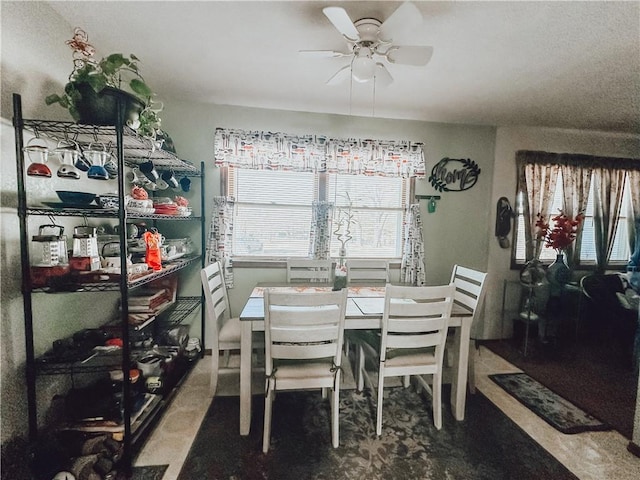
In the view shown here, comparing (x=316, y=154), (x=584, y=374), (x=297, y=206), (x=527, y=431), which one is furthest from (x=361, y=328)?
(x=584, y=374)

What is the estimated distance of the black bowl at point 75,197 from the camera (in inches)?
54.7

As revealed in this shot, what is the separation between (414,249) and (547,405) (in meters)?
1.66

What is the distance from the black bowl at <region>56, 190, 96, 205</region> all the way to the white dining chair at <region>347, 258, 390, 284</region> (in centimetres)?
214

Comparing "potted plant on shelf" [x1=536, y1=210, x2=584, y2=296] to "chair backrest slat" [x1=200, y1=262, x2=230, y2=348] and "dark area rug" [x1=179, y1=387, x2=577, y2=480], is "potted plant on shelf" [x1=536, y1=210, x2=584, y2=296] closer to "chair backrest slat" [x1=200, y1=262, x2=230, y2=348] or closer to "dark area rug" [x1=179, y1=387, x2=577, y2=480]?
"dark area rug" [x1=179, y1=387, x2=577, y2=480]

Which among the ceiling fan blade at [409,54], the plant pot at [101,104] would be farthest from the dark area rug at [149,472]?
the ceiling fan blade at [409,54]

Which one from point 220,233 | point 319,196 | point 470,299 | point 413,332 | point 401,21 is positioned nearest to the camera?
point 401,21

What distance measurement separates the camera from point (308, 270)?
2.79m

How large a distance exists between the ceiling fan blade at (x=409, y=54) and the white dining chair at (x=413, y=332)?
1.33 metres

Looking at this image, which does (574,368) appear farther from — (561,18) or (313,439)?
(561,18)

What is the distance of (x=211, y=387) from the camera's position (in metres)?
2.13

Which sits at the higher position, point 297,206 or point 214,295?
point 297,206

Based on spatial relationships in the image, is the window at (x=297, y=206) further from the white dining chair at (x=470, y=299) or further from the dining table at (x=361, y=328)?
the white dining chair at (x=470, y=299)

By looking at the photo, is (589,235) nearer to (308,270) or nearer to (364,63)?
(308,270)

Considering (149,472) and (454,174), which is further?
(454,174)
